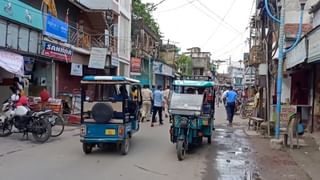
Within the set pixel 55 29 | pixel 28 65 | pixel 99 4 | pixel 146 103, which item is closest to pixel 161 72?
pixel 99 4

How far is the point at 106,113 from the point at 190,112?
2262 millimetres

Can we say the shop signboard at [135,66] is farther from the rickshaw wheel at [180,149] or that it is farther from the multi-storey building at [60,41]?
the rickshaw wheel at [180,149]

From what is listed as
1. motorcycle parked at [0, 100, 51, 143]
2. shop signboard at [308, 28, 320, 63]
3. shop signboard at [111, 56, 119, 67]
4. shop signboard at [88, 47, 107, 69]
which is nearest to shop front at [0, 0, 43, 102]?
motorcycle parked at [0, 100, 51, 143]

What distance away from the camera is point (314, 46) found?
499 inches

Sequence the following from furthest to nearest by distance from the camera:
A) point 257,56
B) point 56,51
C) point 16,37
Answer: point 257,56 → point 56,51 → point 16,37

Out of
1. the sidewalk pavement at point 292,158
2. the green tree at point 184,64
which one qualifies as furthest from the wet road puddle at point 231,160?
the green tree at point 184,64

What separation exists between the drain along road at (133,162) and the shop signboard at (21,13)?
194 inches

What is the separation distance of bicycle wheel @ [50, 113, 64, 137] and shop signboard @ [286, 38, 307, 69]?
27.0 feet

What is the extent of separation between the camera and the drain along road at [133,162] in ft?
31.2

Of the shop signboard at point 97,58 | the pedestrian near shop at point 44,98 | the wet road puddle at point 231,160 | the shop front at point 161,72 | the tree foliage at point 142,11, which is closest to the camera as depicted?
the wet road puddle at point 231,160

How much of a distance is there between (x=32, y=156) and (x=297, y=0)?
14.9 metres

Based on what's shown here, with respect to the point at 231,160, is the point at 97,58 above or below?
above

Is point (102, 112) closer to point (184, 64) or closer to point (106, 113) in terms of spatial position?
point (106, 113)

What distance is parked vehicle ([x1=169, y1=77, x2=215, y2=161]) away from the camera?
40.2ft
